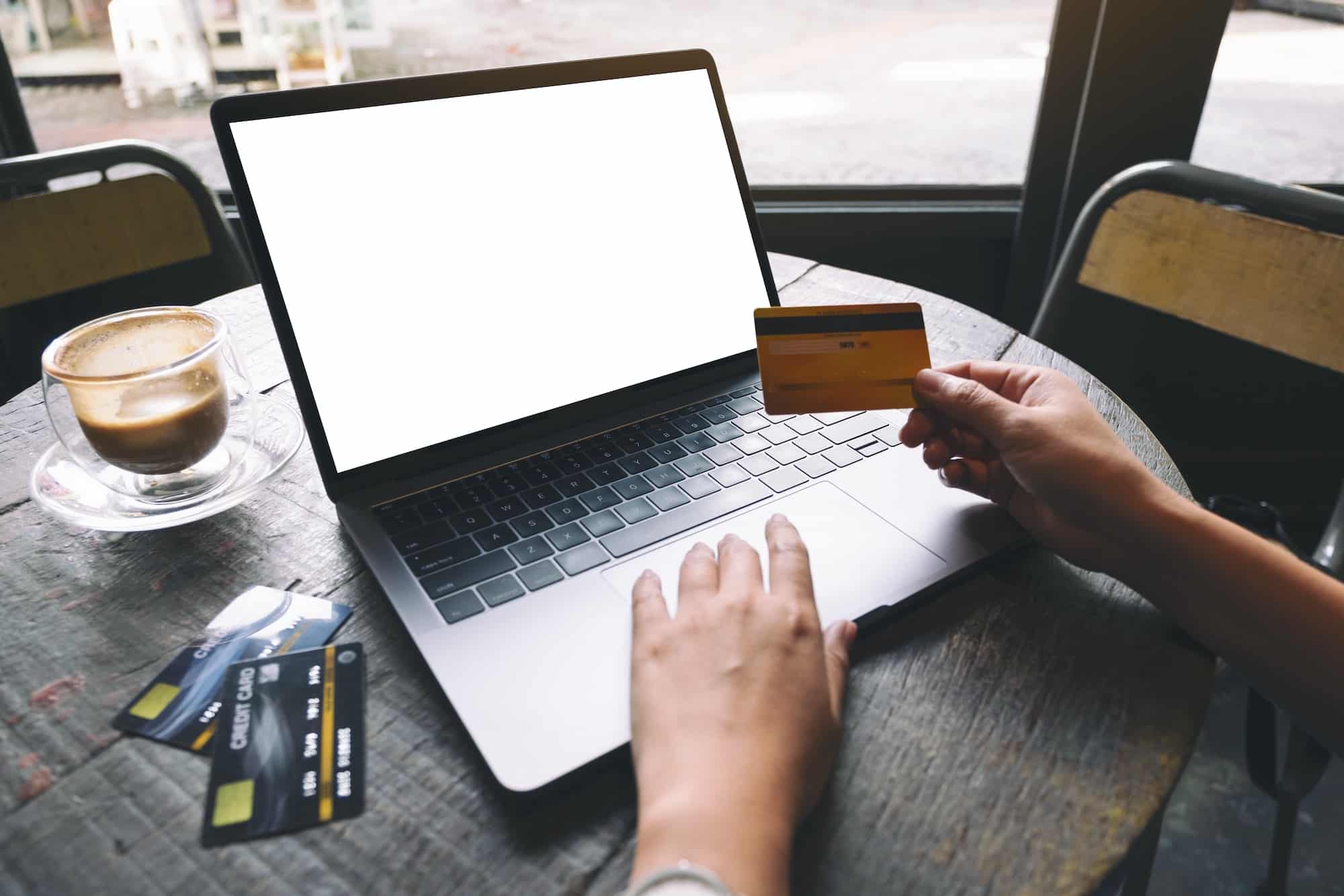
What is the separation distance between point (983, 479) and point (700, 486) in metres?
0.23

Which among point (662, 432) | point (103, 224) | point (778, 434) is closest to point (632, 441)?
point (662, 432)

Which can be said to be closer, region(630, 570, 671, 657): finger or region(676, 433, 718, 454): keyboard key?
region(630, 570, 671, 657): finger

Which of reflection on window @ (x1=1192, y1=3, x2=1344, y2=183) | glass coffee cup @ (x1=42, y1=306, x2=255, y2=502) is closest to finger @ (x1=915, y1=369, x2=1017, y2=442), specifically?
glass coffee cup @ (x1=42, y1=306, x2=255, y2=502)

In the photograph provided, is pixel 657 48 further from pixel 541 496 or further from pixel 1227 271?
pixel 541 496

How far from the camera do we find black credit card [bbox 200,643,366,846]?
448mm

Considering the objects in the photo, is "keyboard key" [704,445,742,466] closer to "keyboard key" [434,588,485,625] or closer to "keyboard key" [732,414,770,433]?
"keyboard key" [732,414,770,433]

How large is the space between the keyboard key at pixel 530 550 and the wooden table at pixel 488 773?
10 centimetres

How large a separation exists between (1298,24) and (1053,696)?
215 cm

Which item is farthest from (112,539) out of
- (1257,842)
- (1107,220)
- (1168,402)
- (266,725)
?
(1168,402)

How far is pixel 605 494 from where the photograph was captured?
2.18 ft

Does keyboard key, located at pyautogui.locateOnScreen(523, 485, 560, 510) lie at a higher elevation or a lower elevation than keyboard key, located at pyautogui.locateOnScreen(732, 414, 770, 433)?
higher

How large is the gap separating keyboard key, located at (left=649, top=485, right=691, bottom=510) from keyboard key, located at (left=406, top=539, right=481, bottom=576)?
14 cm

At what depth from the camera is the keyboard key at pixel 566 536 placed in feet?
2.00

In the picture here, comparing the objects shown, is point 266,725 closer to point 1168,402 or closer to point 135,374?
point 135,374
